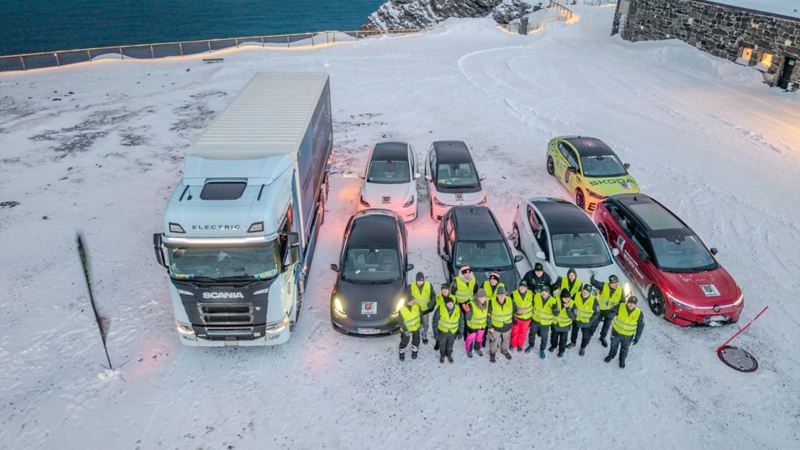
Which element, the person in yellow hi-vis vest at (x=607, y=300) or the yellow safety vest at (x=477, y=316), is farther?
the person in yellow hi-vis vest at (x=607, y=300)

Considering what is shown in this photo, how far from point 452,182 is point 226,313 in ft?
27.2

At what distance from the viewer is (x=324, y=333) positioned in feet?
36.9

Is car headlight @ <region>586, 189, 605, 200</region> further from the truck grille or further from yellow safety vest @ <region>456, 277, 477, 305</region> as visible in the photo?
the truck grille

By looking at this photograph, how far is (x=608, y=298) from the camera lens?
10500 mm

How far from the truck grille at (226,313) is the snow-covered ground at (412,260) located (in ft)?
3.64

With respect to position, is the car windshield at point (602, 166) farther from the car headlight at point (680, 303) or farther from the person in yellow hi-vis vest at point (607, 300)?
the person in yellow hi-vis vest at point (607, 300)

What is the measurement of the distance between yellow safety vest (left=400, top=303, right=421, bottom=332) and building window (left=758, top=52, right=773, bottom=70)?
24.9m

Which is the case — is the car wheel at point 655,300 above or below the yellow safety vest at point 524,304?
below

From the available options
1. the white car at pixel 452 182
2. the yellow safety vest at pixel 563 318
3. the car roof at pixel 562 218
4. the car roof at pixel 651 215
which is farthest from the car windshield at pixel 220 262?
the car roof at pixel 651 215

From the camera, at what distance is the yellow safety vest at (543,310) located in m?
10.1

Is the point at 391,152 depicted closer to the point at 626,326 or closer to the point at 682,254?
the point at 682,254

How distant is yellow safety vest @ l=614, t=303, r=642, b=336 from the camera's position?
972 cm

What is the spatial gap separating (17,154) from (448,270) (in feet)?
60.5

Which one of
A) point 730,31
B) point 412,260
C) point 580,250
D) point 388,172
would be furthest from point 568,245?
point 730,31
